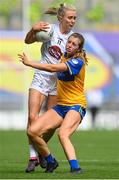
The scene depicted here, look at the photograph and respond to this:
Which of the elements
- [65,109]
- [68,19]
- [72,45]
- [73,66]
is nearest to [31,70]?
[68,19]

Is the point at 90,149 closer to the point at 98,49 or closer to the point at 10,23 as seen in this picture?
the point at 98,49

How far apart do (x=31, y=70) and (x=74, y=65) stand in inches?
903

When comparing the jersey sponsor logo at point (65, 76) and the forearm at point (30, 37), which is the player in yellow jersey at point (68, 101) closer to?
the jersey sponsor logo at point (65, 76)

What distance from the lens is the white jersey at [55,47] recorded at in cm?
1499

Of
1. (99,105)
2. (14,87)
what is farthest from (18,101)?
(99,105)

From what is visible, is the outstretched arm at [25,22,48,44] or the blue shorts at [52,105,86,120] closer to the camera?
the blue shorts at [52,105,86,120]

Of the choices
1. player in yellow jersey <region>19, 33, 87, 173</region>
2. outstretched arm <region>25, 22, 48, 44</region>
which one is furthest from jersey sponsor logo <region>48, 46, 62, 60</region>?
player in yellow jersey <region>19, 33, 87, 173</region>

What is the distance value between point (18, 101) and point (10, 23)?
5.24 meters

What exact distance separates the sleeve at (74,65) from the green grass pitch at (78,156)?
4.70 feet

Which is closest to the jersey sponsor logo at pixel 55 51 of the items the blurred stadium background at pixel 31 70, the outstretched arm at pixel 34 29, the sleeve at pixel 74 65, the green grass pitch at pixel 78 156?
the outstretched arm at pixel 34 29

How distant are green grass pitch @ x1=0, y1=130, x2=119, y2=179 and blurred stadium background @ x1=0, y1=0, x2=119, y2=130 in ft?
14.9

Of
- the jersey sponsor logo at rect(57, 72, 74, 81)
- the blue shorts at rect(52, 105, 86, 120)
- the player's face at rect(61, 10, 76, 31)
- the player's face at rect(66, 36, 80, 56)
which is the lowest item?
the blue shorts at rect(52, 105, 86, 120)

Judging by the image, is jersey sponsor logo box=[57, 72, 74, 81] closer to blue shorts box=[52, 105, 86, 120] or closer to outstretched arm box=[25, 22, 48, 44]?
blue shorts box=[52, 105, 86, 120]

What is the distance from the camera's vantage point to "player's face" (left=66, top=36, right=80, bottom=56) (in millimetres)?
14172
